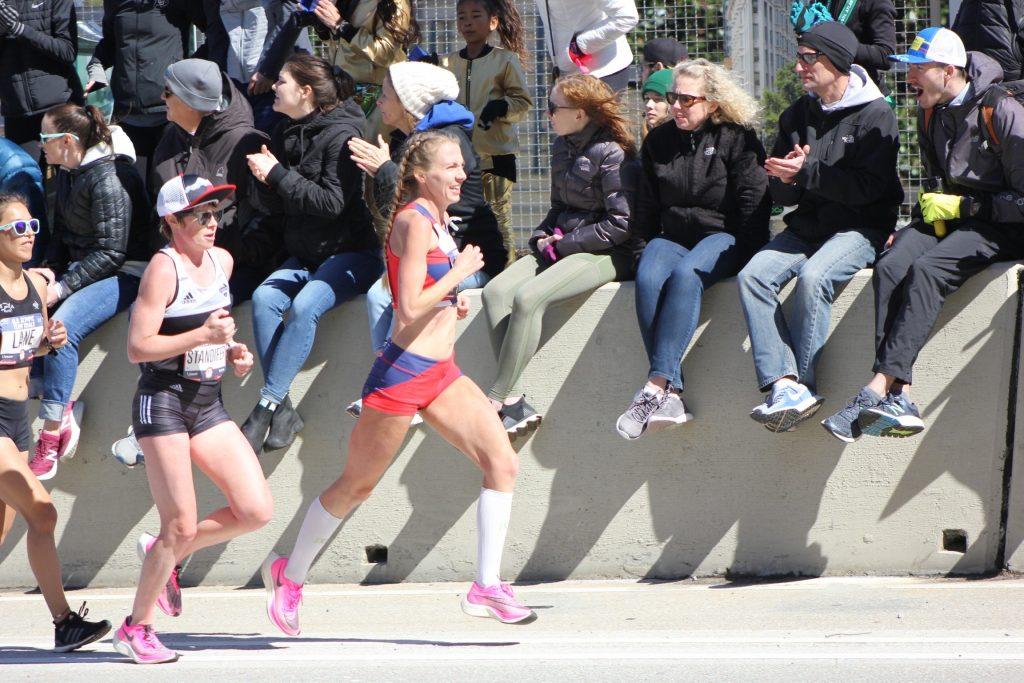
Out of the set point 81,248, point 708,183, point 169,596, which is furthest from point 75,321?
point 708,183

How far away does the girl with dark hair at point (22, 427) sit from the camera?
6.10 metres

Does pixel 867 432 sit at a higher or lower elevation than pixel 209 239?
lower

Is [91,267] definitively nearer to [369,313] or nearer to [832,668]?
[369,313]

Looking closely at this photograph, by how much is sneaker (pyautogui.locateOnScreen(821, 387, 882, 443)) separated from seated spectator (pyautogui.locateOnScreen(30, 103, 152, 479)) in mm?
3967

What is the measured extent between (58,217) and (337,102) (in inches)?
71.6

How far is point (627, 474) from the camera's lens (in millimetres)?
7109

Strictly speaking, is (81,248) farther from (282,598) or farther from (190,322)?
(282,598)

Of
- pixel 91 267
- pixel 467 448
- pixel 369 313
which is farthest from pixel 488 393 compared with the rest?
pixel 91 267

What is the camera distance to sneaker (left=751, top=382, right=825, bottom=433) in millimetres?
6461

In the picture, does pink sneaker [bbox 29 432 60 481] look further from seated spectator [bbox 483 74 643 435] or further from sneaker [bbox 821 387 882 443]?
sneaker [bbox 821 387 882 443]

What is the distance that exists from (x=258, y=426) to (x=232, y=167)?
148cm

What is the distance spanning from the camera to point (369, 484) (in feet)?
19.6

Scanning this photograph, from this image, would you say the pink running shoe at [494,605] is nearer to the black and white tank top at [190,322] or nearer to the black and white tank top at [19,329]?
the black and white tank top at [190,322]

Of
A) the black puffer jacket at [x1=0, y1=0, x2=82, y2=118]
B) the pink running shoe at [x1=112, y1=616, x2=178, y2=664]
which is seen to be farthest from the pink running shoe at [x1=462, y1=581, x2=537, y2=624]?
the black puffer jacket at [x1=0, y1=0, x2=82, y2=118]
